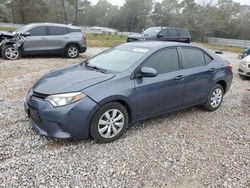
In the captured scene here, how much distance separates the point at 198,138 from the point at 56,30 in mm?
8081

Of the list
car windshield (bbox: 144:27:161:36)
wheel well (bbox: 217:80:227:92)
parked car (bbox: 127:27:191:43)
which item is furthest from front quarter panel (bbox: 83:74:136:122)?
car windshield (bbox: 144:27:161:36)

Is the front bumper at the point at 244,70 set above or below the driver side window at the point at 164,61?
below

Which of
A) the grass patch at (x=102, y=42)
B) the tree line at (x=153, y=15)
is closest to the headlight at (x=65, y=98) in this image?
the grass patch at (x=102, y=42)

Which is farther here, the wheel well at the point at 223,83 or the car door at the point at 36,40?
the car door at the point at 36,40

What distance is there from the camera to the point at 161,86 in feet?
13.0

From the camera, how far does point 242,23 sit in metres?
43.5

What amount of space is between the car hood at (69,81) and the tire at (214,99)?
7.63ft

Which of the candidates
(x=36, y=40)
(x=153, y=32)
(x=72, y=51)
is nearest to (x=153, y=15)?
(x=153, y=32)

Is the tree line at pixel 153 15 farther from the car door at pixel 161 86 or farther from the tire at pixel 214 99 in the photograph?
the car door at pixel 161 86

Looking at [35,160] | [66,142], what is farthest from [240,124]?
[35,160]

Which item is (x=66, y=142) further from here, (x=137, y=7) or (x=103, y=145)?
(x=137, y=7)

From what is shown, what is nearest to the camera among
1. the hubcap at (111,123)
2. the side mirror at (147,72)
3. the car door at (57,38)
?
the hubcap at (111,123)

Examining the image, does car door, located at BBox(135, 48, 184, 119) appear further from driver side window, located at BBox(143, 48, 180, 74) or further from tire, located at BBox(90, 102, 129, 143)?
tire, located at BBox(90, 102, 129, 143)

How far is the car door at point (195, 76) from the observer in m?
4.39
